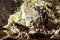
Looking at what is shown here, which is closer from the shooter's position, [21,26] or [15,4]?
[21,26]

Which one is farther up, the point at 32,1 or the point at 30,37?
the point at 32,1

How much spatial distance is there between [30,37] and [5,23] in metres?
2.61

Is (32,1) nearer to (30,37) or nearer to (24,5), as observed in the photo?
(24,5)

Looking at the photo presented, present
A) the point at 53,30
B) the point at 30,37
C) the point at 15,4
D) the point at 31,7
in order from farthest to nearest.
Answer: the point at 15,4
the point at 31,7
the point at 53,30
the point at 30,37

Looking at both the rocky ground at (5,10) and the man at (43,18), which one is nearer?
the man at (43,18)

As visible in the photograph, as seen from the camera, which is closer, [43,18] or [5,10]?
[43,18]

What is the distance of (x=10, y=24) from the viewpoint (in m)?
11.8

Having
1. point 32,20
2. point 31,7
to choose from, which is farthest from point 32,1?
point 32,20

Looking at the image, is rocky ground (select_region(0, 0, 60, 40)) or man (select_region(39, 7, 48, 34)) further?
rocky ground (select_region(0, 0, 60, 40))

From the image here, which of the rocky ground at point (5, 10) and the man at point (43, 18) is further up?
the rocky ground at point (5, 10)

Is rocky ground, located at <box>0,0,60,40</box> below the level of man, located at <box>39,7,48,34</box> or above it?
above

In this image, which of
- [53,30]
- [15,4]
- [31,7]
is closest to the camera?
[53,30]

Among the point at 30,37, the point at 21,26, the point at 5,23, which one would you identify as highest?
the point at 5,23

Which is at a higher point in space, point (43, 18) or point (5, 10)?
point (5, 10)
